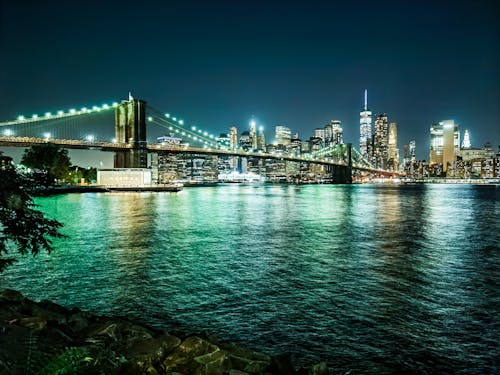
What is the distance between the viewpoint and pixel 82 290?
11.0m

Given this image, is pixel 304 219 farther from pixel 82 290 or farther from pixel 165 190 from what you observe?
pixel 165 190

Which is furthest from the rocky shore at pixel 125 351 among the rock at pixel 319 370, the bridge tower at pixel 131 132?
the bridge tower at pixel 131 132

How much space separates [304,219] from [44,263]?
64.6 feet

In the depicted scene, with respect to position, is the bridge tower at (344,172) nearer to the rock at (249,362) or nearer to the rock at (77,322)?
the rock at (77,322)

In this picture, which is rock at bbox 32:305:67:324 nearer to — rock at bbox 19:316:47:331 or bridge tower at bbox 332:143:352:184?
rock at bbox 19:316:47:331

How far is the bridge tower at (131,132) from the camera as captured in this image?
8044 cm

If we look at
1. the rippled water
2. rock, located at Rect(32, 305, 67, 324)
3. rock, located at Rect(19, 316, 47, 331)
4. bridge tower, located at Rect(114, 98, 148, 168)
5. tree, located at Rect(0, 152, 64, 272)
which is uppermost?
bridge tower, located at Rect(114, 98, 148, 168)

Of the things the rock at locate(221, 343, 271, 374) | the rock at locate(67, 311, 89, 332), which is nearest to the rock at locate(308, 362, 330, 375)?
the rock at locate(221, 343, 271, 374)

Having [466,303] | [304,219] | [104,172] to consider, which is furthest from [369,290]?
[104,172]

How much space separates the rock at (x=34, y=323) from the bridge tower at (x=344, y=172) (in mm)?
129740

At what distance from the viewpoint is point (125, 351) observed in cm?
533

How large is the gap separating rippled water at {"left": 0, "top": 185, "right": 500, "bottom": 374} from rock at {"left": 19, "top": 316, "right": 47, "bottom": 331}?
8.98ft

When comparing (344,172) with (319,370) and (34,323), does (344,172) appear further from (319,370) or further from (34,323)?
(34,323)

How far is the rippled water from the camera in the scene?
739 cm
